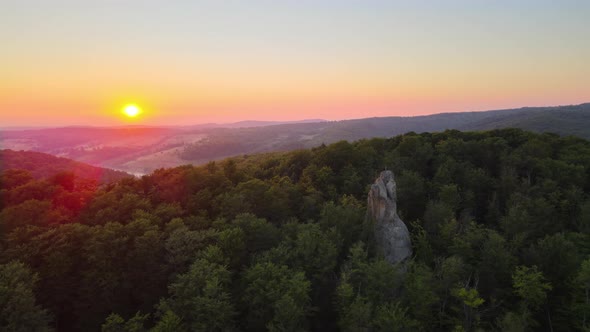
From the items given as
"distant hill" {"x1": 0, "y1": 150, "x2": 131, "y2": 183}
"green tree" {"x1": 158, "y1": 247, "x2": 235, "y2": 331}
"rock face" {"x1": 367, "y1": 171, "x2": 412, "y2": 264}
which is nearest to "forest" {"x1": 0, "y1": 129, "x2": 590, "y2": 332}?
"green tree" {"x1": 158, "y1": 247, "x2": 235, "y2": 331}

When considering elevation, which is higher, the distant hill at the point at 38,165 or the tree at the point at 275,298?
the distant hill at the point at 38,165

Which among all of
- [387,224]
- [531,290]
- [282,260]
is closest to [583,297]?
[531,290]

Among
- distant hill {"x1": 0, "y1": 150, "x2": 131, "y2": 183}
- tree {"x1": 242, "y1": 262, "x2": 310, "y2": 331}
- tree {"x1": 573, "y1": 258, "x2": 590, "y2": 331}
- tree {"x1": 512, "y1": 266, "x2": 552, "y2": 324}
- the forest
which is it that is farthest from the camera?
distant hill {"x1": 0, "y1": 150, "x2": 131, "y2": 183}

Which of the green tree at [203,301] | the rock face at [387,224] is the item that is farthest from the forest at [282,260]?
the rock face at [387,224]

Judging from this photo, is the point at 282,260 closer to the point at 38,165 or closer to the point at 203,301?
the point at 203,301

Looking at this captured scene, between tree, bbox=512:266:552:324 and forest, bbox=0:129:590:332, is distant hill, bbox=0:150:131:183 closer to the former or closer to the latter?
forest, bbox=0:129:590:332

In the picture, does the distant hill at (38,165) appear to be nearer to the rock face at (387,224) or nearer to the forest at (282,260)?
the forest at (282,260)

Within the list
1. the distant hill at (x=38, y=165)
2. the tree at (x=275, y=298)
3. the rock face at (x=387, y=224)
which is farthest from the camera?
the distant hill at (x=38, y=165)
